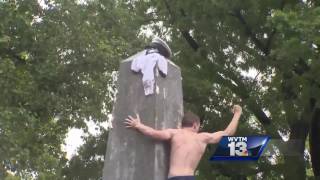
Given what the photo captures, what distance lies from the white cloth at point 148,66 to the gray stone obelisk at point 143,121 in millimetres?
55

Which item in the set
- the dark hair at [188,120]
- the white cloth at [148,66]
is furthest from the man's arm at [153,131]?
the white cloth at [148,66]

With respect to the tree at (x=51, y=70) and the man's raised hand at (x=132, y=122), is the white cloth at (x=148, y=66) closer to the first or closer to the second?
the man's raised hand at (x=132, y=122)

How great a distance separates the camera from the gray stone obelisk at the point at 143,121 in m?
5.08

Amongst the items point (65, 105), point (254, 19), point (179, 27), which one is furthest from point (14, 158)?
Result: point (254, 19)

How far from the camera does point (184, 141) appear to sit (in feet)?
16.3

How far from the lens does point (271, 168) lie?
1442 cm

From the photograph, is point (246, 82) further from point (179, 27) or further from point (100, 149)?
point (100, 149)

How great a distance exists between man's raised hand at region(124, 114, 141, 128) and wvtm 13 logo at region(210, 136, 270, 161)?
883 cm

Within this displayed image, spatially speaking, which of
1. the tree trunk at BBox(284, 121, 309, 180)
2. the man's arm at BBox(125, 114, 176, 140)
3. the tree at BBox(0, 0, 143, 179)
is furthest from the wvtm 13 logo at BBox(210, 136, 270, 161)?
the man's arm at BBox(125, 114, 176, 140)

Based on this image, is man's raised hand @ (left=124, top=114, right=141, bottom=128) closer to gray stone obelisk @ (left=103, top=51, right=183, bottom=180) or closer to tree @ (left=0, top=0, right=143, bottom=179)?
gray stone obelisk @ (left=103, top=51, right=183, bottom=180)

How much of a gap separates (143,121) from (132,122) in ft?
0.44

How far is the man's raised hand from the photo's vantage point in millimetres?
5102

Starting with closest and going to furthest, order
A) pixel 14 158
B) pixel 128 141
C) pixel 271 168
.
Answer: pixel 128 141 → pixel 14 158 → pixel 271 168

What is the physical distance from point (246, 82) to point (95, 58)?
4.10 meters
